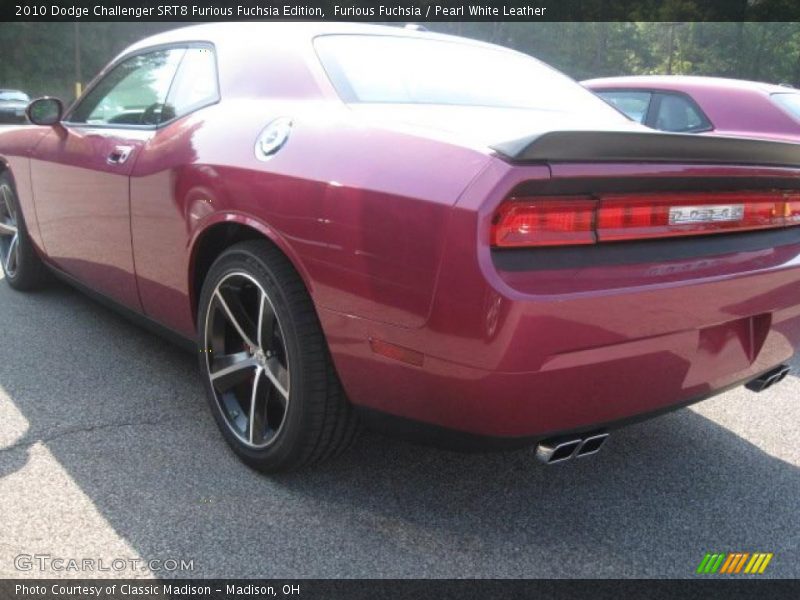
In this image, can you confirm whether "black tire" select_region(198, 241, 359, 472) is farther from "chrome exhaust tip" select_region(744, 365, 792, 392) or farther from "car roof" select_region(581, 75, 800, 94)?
"car roof" select_region(581, 75, 800, 94)

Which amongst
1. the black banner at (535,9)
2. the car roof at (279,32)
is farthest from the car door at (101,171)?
the black banner at (535,9)

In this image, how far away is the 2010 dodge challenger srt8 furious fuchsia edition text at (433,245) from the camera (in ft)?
5.77

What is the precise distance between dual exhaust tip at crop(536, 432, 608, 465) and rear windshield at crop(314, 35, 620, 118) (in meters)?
1.14

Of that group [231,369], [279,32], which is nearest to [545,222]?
[231,369]

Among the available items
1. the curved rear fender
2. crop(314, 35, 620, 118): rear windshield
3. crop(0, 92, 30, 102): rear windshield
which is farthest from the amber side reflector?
crop(0, 92, 30, 102): rear windshield

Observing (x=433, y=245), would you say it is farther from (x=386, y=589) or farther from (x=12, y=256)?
(x=12, y=256)

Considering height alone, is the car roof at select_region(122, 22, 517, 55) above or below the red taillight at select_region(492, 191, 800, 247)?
above

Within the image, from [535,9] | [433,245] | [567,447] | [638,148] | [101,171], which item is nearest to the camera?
[433,245]

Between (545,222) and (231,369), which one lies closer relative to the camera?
(545,222)

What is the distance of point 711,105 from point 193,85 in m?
3.91

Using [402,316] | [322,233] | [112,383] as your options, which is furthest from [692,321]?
[112,383]

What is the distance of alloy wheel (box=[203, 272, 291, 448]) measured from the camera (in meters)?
2.37

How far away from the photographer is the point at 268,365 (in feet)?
7.88

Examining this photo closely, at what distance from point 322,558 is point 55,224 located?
2.51m
